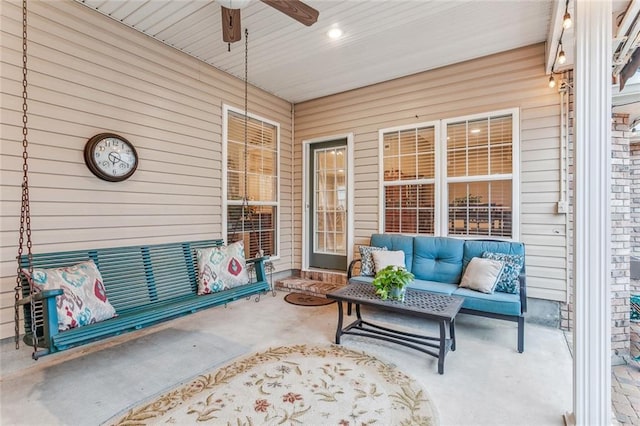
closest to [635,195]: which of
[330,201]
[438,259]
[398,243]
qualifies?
[438,259]

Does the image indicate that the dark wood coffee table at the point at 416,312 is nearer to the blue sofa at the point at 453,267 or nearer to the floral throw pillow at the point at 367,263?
the blue sofa at the point at 453,267

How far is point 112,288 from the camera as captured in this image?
286cm

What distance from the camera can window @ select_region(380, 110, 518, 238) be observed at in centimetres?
384

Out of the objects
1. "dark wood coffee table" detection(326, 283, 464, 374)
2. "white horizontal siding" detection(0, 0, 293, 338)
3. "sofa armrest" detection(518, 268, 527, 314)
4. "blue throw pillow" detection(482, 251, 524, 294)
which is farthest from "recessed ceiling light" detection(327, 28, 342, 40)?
"sofa armrest" detection(518, 268, 527, 314)

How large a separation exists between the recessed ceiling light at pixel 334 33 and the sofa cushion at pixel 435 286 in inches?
116

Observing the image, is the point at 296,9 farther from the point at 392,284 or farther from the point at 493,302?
the point at 493,302

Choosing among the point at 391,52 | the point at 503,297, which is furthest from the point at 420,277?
the point at 391,52

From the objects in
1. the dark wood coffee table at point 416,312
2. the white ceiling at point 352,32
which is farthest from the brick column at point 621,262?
the dark wood coffee table at point 416,312

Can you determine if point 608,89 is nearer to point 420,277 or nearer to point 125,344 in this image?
point 420,277

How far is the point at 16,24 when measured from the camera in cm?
257

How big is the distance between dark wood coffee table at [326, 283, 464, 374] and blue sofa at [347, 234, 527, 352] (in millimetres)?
347

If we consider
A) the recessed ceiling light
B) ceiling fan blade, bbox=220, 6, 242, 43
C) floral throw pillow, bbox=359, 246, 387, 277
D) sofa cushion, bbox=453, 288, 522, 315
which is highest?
the recessed ceiling light

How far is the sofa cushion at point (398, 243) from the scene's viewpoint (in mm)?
4109

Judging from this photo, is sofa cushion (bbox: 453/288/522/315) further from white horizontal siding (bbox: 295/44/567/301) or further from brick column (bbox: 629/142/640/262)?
brick column (bbox: 629/142/640/262)
